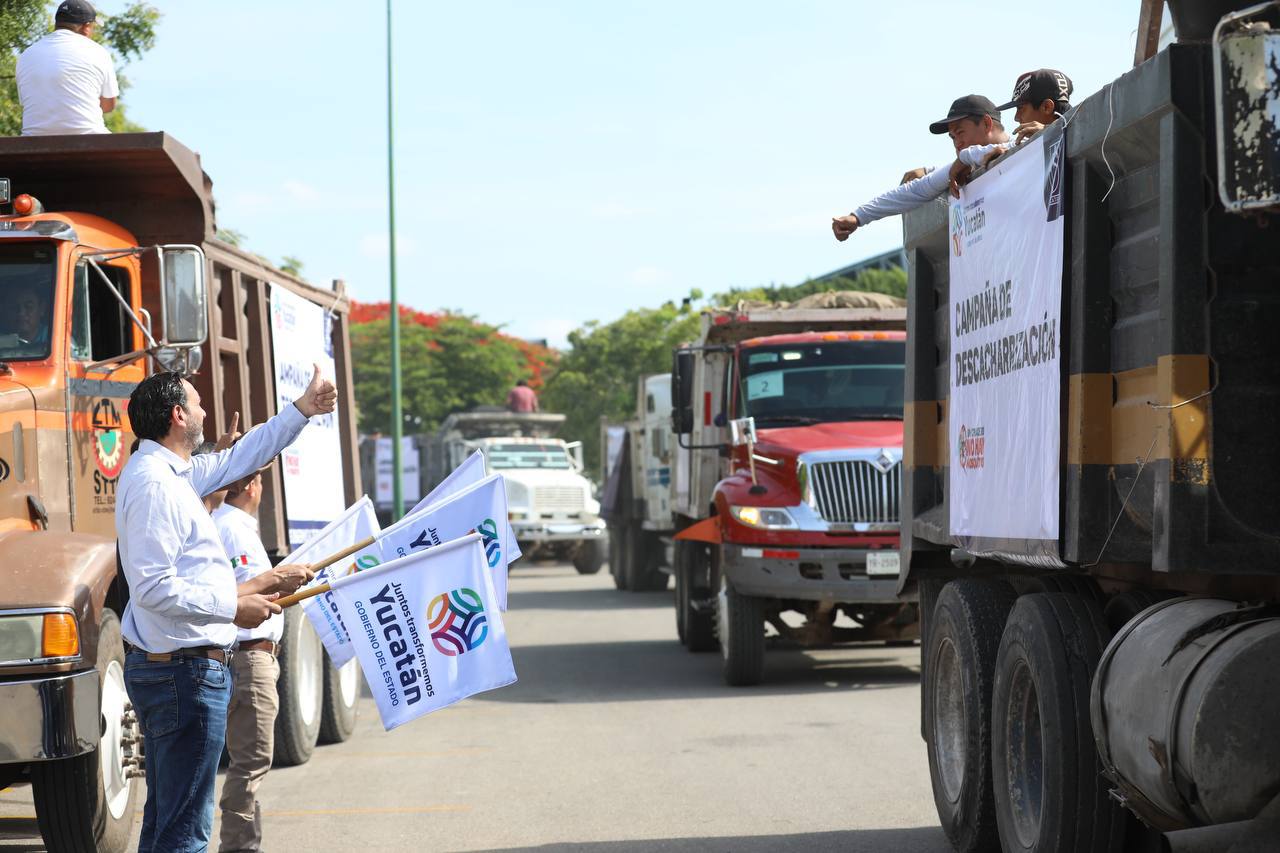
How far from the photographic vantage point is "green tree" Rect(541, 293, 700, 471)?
55.7 meters

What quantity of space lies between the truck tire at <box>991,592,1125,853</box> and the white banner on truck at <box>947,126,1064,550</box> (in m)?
0.28

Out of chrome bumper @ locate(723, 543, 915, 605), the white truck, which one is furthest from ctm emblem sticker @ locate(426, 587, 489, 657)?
the white truck

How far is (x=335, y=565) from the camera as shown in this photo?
717 centimetres

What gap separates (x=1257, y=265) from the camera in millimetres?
4680

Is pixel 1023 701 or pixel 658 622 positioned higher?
pixel 1023 701

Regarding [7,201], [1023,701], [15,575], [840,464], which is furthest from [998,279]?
[840,464]

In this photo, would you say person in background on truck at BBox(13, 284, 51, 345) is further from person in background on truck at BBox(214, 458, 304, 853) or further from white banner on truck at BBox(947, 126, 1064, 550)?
white banner on truck at BBox(947, 126, 1064, 550)

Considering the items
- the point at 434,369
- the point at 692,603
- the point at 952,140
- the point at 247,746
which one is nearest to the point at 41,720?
the point at 247,746

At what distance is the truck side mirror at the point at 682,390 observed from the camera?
580 inches

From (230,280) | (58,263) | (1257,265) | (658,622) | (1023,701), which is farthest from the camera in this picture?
(658,622)

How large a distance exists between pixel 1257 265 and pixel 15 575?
474 cm

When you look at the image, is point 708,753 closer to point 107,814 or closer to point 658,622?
point 107,814

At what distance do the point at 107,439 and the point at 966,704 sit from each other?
4255 mm

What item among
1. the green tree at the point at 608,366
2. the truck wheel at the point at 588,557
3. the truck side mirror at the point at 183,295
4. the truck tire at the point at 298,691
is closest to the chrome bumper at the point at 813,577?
the truck tire at the point at 298,691
